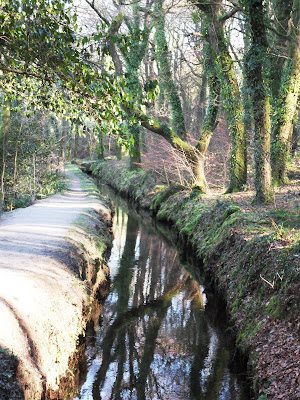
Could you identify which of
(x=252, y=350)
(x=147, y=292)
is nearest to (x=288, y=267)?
(x=252, y=350)

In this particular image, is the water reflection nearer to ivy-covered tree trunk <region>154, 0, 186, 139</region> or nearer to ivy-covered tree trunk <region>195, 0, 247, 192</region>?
ivy-covered tree trunk <region>195, 0, 247, 192</region>

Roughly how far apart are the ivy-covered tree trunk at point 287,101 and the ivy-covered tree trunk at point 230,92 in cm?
148

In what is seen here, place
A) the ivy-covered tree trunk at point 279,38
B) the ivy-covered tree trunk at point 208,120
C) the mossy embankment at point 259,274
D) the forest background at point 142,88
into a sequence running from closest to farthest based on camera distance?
1. the forest background at point 142,88
2. the mossy embankment at point 259,274
3. the ivy-covered tree trunk at point 279,38
4. the ivy-covered tree trunk at point 208,120

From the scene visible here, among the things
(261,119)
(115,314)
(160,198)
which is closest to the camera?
(115,314)

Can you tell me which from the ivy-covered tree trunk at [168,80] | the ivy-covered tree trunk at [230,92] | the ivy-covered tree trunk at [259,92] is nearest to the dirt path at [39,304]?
the ivy-covered tree trunk at [259,92]

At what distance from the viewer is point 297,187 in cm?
1304

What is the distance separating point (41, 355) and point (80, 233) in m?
6.15

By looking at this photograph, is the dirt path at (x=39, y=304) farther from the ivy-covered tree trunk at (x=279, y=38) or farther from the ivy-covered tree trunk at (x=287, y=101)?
the ivy-covered tree trunk at (x=279, y=38)

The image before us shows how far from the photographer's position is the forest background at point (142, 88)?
4805mm

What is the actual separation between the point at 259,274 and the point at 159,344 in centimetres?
224

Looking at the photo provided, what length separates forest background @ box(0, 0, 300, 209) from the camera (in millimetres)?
4805

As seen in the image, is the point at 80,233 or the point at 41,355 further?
the point at 80,233

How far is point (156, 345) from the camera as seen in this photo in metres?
7.21

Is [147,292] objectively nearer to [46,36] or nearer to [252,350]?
→ [252,350]
